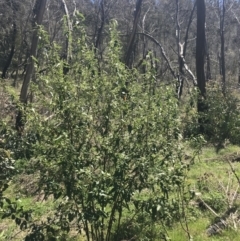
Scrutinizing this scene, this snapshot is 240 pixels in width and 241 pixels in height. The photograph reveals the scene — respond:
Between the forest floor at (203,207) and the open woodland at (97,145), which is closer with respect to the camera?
the open woodland at (97,145)

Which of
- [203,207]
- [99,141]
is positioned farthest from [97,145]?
[203,207]

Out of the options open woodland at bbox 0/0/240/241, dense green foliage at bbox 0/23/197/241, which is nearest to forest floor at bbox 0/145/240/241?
open woodland at bbox 0/0/240/241

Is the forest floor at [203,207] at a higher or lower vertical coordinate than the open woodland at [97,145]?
lower

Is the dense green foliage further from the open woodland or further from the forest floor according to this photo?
the forest floor

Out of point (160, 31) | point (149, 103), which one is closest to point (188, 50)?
point (160, 31)

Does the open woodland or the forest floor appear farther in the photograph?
the forest floor

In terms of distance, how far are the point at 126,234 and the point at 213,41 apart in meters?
42.9

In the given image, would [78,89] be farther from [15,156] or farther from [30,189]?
[30,189]

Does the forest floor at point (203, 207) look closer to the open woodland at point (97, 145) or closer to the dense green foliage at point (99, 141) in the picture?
the open woodland at point (97, 145)

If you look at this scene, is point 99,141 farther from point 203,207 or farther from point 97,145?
point 203,207

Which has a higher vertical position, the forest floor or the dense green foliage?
the dense green foliage

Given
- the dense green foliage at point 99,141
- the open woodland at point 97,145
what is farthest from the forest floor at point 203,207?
the dense green foliage at point 99,141

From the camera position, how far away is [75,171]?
358 cm

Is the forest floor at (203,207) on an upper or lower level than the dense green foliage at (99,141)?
lower
